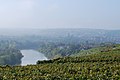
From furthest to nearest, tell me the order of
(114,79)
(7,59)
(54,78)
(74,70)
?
(7,59)
(74,70)
(54,78)
(114,79)

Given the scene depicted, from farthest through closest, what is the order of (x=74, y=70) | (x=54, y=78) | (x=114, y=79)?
(x=74, y=70), (x=54, y=78), (x=114, y=79)

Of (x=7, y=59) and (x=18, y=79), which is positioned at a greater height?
(x=18, y=79)

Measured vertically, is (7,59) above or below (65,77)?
below

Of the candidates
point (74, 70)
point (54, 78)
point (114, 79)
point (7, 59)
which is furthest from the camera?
point (7, 59)

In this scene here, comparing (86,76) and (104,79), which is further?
(86,76)

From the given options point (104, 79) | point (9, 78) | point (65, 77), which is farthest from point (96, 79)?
point (9, 78)

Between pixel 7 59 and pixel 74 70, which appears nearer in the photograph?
pixel 74 70

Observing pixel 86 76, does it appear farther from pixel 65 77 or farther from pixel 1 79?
pixel 1 79

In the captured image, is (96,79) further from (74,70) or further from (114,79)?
(74,70)

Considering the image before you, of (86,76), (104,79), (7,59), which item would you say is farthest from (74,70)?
(7,59)
